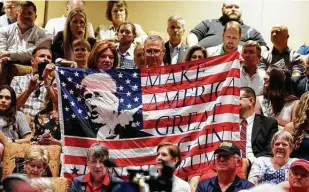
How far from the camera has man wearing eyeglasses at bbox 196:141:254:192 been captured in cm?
669

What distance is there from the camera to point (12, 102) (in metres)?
8.28

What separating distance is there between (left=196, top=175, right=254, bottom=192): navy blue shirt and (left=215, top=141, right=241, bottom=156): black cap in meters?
0.23

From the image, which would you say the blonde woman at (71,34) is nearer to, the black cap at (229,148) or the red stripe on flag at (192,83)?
the red stripe on flag at (192,83)

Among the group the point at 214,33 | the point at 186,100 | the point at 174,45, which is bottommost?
the point at 186,100

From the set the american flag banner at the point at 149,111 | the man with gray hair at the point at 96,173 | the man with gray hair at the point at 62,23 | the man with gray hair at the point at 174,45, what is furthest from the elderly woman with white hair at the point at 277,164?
the man with gray hair at the point at 62,23

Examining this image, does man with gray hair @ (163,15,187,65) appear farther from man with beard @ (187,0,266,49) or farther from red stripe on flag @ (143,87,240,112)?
red stripe on flag @ (143,87,240,112)

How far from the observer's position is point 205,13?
12.6m

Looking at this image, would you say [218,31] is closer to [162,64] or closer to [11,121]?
[162,64]

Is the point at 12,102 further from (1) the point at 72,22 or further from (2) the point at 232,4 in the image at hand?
(2) the point at 232,4

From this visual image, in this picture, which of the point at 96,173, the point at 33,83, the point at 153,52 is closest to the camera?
the point at 96,173

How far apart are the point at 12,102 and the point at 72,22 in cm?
191

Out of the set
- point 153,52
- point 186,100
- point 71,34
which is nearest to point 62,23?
point 71,34

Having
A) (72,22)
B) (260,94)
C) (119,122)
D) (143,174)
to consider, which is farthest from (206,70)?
(143,174)

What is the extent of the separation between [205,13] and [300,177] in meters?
6.41
